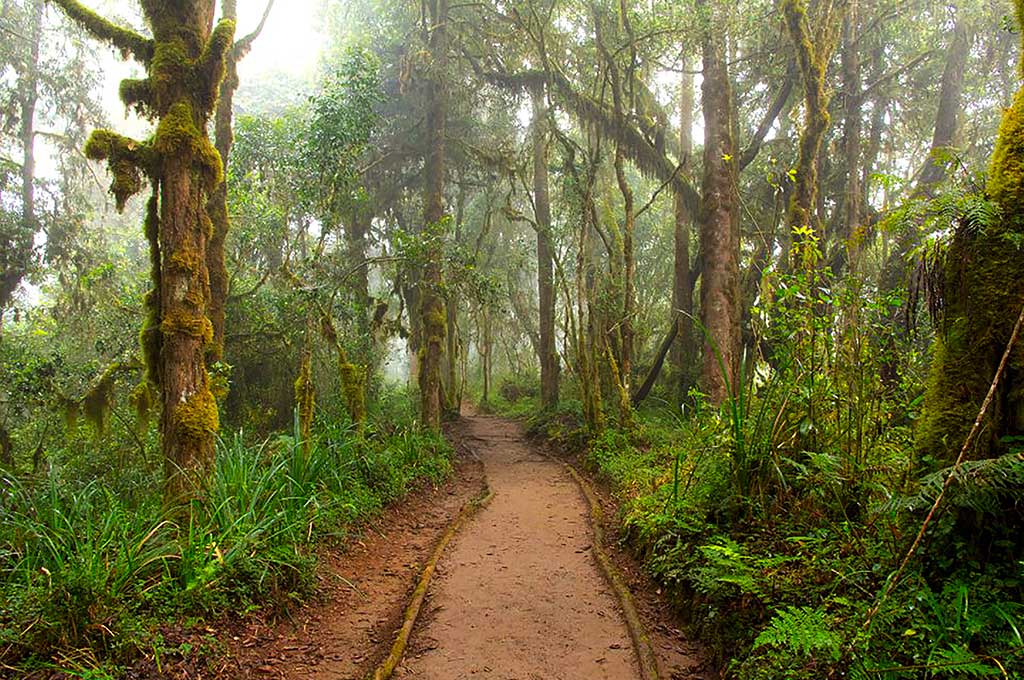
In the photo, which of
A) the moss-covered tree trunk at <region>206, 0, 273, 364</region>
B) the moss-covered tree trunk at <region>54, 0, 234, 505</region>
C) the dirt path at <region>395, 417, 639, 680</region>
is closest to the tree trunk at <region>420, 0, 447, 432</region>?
the moss-covered tree trunk at <region>206, 0, 273, 364</region>

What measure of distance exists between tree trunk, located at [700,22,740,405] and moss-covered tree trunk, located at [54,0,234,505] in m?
7.52

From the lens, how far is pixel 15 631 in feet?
10.2

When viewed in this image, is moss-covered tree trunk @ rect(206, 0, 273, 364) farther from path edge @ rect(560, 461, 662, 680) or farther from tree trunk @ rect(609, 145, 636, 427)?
tree trunk @ rect(609, 145, 636, 427)

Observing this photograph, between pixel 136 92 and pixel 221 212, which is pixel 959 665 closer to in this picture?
pixel 136 92

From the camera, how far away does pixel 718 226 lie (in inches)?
393

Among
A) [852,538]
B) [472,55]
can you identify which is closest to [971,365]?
[852,538]

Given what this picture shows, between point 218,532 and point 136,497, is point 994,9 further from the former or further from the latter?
point 136,497

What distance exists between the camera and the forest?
3150mm

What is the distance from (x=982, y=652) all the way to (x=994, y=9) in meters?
13.9

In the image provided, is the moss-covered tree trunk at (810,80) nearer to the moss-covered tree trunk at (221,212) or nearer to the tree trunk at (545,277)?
the tree trunk at (545,277)

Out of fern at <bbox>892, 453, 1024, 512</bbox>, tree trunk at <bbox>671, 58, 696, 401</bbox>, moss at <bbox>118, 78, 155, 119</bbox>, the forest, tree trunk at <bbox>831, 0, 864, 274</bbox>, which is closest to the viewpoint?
fern at <bbox>892, 453, 1024, 512</bbox>

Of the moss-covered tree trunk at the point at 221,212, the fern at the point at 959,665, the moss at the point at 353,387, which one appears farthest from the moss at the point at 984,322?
the moss-covered tree trunk at the point at 221,212

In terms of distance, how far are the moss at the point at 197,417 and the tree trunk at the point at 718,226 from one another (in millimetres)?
7377

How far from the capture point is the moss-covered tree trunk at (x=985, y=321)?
2963 millimetres
